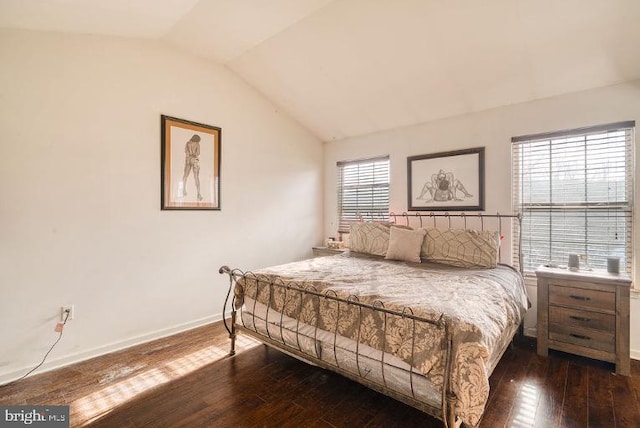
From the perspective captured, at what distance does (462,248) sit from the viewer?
295 centimetres

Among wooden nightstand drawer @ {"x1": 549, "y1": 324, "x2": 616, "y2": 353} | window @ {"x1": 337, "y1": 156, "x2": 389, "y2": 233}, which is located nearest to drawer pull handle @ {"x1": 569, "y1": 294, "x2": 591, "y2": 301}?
wooden nightstand drawer @ {"x1": 549, "y1": 324, "x2": 616, "y2": 353}

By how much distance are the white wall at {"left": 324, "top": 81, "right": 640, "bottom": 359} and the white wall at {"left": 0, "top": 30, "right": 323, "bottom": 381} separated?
5.93 feet

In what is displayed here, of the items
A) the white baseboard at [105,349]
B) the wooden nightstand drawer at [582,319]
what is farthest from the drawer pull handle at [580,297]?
the white baseboard at [105,349]

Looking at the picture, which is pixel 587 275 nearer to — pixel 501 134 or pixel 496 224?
pixel 496 224

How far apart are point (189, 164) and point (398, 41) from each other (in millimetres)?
2386

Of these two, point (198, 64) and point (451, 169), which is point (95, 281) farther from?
point (451, 169)

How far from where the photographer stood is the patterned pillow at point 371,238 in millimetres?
3455

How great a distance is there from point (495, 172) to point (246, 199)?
283 centimetres

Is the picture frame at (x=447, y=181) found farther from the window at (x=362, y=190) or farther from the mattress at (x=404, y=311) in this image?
the mattress at (x=404, y=311)

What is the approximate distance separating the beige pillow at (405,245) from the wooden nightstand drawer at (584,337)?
4.09ft

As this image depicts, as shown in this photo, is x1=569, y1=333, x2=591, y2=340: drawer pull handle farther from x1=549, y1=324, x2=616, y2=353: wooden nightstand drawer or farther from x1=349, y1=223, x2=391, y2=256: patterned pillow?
x1=349, y1=223, x2=391, y2=256: patterned pillow

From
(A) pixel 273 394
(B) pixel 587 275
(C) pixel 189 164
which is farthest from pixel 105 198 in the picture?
(B) pixel 587 275

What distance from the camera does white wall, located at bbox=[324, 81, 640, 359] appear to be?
8.59ft

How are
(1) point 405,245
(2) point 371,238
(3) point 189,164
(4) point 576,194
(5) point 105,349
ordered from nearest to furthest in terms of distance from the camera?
(5) point 105,349, (4) point 576,194, (1) point 405,245, (3) point 189,164, (2) point 371,238
